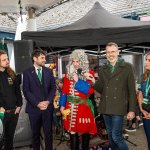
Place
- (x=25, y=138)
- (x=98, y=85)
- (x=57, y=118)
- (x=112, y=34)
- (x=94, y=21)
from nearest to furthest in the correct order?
(x=98, y=85)
(x=112, y=34)
(x=25, y=138)
(x=94, y=21)
(x=57, y=118)

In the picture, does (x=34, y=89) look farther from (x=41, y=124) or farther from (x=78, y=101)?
(x=78, y=101)

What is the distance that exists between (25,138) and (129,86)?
2332 mm

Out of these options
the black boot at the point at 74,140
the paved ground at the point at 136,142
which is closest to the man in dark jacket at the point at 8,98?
the black boot at the point at 74,140

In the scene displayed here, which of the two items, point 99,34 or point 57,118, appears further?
point 57,118

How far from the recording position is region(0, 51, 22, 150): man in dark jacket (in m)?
3.92

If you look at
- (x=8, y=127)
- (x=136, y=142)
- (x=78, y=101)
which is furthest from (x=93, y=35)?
(x=136, y=142)

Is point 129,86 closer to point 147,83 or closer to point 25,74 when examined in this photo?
point 147,83

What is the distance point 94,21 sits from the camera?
5484 mm

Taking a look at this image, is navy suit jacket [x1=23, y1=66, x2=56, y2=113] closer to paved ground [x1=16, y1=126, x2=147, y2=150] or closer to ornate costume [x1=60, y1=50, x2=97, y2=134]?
ornate costume [x1=60, y1=50, x2=97, y2=134]

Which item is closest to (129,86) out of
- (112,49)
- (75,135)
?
(112,49)

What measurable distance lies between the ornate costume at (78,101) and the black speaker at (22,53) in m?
1.36

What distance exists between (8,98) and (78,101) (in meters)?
0.95

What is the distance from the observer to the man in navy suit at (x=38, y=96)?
4102 millimetres

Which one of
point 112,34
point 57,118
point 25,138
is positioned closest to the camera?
point 112,34
